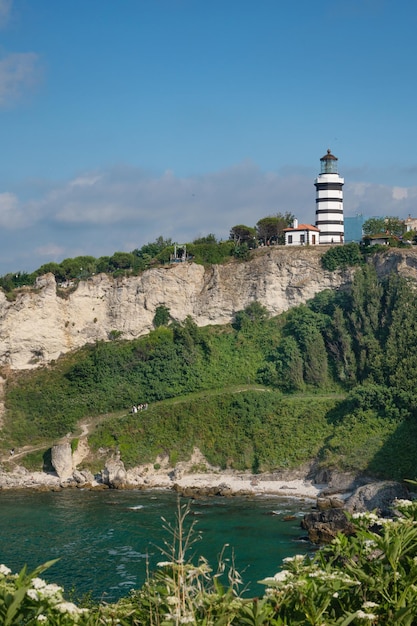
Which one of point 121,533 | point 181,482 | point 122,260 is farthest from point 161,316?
point 121,533

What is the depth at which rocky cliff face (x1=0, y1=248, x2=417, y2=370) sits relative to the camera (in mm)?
52000

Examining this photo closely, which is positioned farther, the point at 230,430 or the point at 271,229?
the point at 271,229

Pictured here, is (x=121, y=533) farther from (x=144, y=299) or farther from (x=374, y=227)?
(x=374, y=227)

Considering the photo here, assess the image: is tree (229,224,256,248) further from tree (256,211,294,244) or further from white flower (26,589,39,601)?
white flower (26,589,39,601)

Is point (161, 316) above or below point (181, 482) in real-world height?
above

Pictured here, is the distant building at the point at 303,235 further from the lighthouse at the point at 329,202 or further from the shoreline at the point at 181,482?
the shoreline at the point at 181,482

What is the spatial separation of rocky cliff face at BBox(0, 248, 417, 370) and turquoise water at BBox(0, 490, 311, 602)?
14212mm

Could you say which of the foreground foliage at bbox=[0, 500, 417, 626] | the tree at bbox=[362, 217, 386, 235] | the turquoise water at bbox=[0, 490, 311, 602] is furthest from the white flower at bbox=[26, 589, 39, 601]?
the tree at bbox=[362, 217, 386, 235]

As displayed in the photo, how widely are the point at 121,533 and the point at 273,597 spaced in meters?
25.4

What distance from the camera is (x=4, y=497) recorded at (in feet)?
130

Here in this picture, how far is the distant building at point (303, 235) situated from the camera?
54.5 metres


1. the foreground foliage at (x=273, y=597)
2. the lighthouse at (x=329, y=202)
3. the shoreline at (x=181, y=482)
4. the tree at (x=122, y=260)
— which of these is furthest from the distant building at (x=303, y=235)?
the foreground foliage at (x=273, y=597)

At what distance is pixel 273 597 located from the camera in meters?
7.09

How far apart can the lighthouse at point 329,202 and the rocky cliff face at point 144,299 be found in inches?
100
